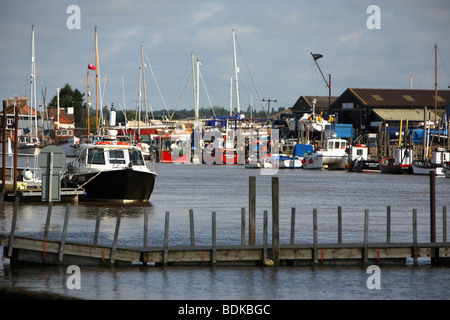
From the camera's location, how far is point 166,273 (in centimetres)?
2145

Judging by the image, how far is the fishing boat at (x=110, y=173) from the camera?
4128 cm

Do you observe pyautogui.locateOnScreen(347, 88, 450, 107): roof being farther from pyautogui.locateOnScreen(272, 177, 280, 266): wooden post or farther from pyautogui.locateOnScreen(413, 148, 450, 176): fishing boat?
pyautogui.locateOnScreen(272, 177, 280, 266): wooden post

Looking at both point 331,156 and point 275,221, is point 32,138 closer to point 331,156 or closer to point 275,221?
point 331,156

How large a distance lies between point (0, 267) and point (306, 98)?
5130 inches

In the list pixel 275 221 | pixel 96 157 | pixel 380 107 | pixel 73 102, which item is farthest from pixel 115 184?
pixel 73 102

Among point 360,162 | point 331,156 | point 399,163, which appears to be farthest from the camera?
point 331,156

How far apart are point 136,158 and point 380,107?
295ft

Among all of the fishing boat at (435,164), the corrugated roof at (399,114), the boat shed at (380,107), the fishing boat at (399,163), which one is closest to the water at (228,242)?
the fishing boat at (435,164)

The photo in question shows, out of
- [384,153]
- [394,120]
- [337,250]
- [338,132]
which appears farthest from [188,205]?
[394,120]

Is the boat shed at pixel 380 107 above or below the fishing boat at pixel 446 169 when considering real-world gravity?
above

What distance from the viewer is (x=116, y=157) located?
41.8 m

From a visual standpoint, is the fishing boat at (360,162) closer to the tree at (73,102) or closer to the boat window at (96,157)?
the boat window at (96,157)

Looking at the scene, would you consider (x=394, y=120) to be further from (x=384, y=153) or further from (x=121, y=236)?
(x=121, y=236)
